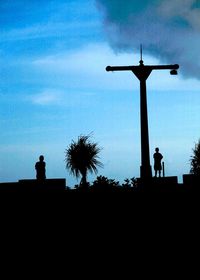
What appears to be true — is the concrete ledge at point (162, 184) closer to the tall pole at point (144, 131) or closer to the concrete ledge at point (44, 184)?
the tall pole at point (144, 131)

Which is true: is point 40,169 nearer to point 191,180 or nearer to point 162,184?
point 162,184

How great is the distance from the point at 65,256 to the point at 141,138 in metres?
13.5

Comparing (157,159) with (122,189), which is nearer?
(122,189)

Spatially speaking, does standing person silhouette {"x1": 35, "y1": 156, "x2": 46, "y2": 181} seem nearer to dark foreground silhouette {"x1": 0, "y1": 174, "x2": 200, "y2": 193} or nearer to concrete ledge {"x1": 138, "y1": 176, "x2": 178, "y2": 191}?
dark foreground silhouette {"x1": 0, "y1": 174, "x2": 200, "y2": 193}

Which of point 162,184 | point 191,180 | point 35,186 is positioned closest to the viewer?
point 35,186

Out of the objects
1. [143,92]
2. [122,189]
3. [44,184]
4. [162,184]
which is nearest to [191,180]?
[162,184]

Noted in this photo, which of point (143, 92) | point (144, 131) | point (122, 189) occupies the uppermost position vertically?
point (143, 92)

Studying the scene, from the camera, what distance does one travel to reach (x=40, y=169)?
738 inches

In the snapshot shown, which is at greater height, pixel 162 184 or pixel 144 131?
pixel 144 131

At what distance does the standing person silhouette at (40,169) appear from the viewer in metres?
18.7

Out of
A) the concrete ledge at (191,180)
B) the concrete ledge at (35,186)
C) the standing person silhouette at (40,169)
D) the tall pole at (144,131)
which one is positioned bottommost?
the concrete ledge at (35,186)

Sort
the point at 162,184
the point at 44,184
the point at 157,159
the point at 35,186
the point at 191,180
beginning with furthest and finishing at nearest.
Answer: the point at 157,159 → the point at 162,184 → the point at 191,180 → the point at 44,184 → the point at 35,186

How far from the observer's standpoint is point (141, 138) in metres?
24.6

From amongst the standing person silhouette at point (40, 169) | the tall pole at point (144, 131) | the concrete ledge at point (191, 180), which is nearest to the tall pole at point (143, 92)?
the tall pole at point (144, 131)
